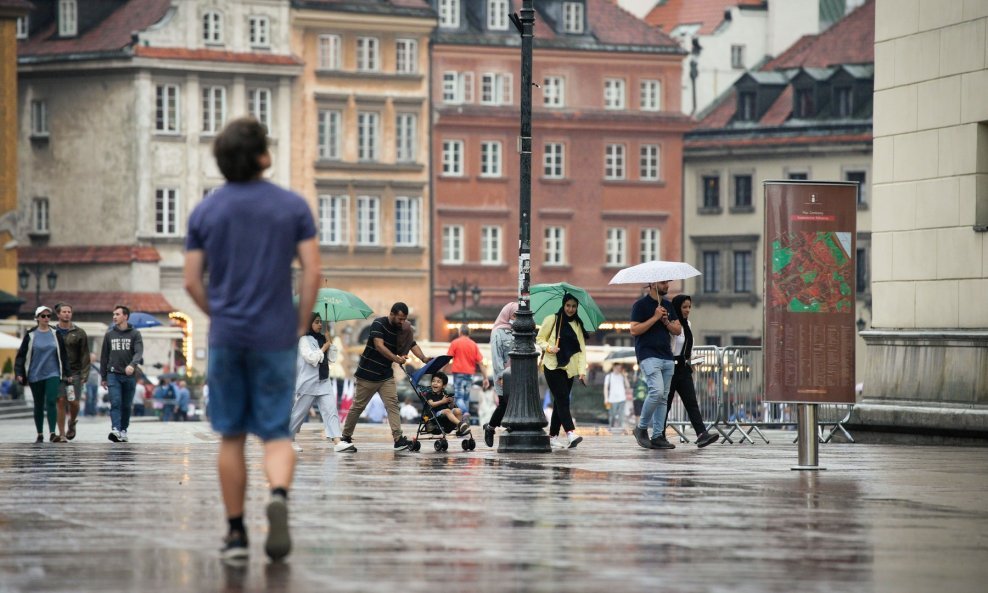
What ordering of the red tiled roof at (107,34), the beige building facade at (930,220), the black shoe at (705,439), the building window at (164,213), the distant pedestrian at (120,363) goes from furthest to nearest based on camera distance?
the building window at (164,213), the red tiled roof at (107,34), the distant pedestrian at (120,363), the beige building facade at (930,220), the black shoe at (705,439)

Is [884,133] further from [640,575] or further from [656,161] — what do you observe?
[656,161]

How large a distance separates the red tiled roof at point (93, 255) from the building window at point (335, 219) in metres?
7.45

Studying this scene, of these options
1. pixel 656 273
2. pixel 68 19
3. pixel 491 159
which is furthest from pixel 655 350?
pixel 491 159

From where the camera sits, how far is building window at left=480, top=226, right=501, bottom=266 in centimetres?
8469

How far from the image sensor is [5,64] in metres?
66.8

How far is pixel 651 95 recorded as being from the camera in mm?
87125

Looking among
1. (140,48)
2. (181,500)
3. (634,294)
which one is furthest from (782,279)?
(634,294)

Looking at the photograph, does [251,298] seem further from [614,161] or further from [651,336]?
[614,161]

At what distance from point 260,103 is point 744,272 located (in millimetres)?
21659

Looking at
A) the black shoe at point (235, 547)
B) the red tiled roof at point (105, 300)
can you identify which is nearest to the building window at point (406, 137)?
the red tiled roof at point (105, 300)

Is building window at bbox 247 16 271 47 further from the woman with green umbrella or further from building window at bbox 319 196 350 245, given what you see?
the woman with green umbrella

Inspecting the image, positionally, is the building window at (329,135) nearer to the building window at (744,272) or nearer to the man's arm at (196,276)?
the building window at (744,272)

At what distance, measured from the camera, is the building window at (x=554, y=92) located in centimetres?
8531

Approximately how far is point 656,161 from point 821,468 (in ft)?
228
